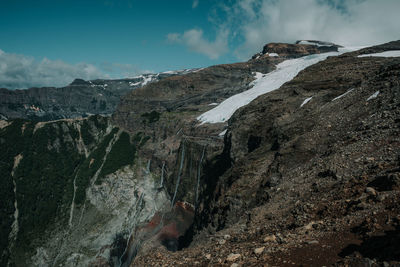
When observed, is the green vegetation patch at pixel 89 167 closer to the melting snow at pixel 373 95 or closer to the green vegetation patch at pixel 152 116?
the green vegetation patch at pixel 152 116

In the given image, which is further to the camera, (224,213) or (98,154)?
(98,154)

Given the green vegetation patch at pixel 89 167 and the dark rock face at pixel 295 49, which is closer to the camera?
the green vegetation patch at pixel 89 167

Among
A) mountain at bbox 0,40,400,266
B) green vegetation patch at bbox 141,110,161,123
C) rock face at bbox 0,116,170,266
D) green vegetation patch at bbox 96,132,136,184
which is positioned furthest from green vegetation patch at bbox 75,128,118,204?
green vegetation patch at bbox 141,110,161,123

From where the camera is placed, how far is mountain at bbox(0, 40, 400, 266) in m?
9.02

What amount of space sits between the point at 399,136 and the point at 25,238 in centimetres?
10419

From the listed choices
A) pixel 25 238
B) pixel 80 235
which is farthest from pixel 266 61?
pixel 25 238

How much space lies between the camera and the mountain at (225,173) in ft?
29.6

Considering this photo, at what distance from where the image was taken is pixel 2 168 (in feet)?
345

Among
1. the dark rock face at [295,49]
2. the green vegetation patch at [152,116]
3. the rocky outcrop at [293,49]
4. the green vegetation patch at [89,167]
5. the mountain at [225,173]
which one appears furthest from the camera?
the rocky outcrop at [293,49]

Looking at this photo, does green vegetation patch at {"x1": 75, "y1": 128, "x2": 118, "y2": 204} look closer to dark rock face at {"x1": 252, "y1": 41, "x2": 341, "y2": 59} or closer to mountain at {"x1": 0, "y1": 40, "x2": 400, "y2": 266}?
mountain at {"x1": 0, "y1": 40, "x2": 400, "y2": 266}

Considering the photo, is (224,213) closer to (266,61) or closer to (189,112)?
(189,112)

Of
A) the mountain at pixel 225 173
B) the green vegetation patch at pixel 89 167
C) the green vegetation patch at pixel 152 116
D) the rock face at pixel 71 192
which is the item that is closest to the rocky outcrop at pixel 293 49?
the mountain at pixel 225 173

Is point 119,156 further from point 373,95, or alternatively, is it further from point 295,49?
point 295,49

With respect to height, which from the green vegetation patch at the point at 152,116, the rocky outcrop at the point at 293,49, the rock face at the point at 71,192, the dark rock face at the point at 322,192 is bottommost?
the rock face at the point at 71,192
